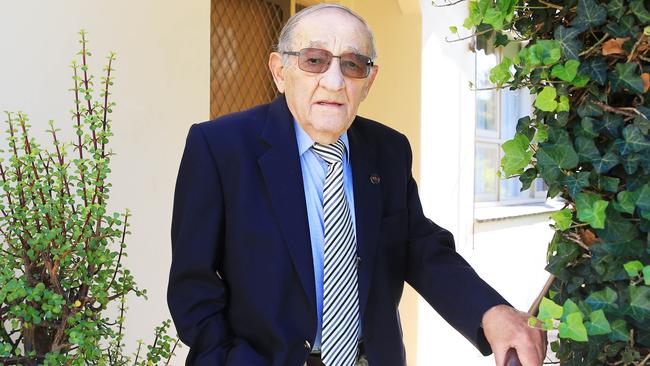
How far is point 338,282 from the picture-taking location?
72.4 inches

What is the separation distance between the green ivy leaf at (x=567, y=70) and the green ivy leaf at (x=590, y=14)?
0.06 meters

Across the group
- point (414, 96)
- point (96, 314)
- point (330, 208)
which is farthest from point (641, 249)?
point (414, 96)

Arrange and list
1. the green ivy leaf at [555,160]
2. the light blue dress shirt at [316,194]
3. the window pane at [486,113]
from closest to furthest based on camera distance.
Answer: the green ivy leaf at [555,160]
the light blue dress shirt at [316,194]
the window pane at [486,113]

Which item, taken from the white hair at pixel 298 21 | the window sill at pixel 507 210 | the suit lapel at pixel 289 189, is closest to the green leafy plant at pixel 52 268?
the suit lapel at pixel 289 189

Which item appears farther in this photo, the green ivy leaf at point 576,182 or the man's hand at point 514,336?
the man's hand at point 514,336

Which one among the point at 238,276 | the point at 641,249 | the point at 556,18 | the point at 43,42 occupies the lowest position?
the point at 238,276

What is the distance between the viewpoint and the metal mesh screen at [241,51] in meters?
4.43

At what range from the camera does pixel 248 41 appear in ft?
15.5

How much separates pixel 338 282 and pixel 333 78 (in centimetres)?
54

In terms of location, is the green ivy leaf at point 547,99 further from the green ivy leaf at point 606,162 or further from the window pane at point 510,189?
the window pane at point 510,189

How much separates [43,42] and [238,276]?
1.59 m

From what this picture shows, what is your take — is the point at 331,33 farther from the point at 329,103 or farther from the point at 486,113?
the point at 486,113

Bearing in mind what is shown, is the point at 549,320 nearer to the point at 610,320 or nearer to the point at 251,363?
the point at 610,320

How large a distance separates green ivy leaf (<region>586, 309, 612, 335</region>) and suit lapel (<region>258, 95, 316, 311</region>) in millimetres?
907
